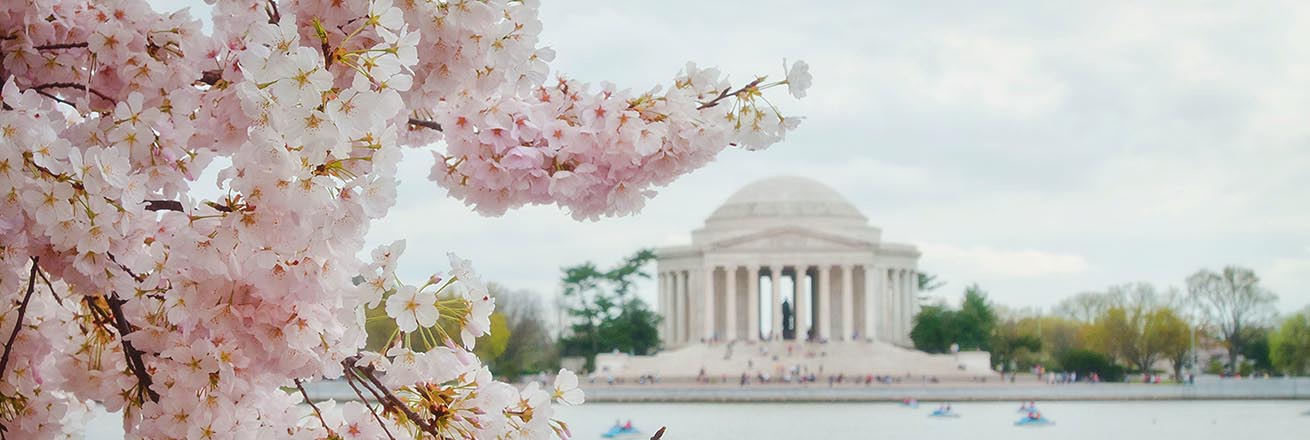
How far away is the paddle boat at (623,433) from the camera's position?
1855 inches

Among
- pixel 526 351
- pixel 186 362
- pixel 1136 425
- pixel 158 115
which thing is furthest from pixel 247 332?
pixel 526 351

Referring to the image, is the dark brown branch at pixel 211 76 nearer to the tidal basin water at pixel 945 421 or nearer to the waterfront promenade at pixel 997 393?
the tidal basin water at pixel 945 421

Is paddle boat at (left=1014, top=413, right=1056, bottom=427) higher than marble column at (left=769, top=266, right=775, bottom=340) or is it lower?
lower

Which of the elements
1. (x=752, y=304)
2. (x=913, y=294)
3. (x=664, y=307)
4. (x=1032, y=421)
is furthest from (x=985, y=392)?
(x=664, y=307)

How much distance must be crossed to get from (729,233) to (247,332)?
329 ft

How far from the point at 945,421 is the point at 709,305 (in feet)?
147

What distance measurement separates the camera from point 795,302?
10225cm

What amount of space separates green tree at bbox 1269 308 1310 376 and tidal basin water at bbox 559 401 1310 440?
1622 centimetres

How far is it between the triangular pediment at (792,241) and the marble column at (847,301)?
160 cm

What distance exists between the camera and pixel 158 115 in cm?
388

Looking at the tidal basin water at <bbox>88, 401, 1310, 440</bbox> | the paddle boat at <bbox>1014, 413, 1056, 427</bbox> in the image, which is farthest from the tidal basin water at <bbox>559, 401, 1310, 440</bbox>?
the paddle boat at <bbox>1014, 413, 1056, 427</bbox>

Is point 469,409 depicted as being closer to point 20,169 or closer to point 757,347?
point 20,169

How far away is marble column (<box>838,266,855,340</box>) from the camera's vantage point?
99438 millimetres

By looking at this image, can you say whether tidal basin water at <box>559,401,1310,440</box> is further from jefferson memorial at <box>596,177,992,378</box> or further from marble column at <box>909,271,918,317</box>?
marble column at <box>909,271,918,317</box>
